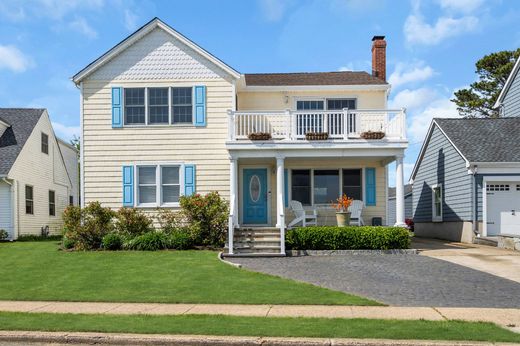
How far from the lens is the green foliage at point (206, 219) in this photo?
707 inches

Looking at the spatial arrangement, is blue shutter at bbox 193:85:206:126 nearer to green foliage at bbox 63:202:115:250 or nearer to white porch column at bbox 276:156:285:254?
white porch column at bbox 276:156:285:254

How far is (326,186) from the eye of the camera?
67.4 feet

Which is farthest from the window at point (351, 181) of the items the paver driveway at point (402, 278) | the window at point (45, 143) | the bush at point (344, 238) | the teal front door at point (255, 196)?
the window at point (45, 143)

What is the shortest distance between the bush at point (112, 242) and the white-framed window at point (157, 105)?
14.3 feet

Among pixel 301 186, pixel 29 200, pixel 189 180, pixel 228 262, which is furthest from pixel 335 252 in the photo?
pixel 29 200

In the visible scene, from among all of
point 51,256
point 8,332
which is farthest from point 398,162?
point 8,332

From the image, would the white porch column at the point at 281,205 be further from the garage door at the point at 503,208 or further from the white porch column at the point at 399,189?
the garage door at the point at 503,208

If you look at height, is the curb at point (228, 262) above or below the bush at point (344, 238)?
below

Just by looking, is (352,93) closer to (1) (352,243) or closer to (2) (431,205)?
(1) (352,243)

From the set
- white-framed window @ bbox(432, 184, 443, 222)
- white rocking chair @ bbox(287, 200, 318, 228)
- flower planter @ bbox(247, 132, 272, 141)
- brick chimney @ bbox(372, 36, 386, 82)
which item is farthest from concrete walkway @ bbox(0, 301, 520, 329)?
white-framed window @ bbox(432, 184, 443, 222)

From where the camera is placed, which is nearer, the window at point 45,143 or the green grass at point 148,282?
the green grass at point 148,282

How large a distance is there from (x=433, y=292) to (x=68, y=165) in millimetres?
27568

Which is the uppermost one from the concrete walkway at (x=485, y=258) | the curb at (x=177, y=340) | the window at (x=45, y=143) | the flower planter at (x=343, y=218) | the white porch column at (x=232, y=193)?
the window at (x=45, y=143)

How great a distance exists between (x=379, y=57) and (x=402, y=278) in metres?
13.0
